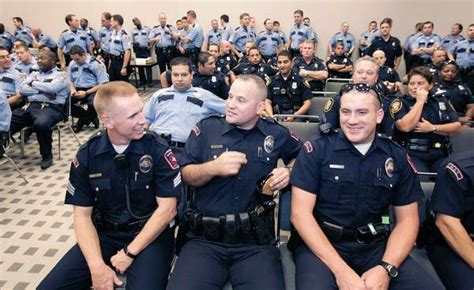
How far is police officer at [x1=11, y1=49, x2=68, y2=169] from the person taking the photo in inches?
191

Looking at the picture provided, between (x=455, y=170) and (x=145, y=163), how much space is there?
1.51 meters

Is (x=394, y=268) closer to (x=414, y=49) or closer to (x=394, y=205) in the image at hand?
(x=394, y=205)

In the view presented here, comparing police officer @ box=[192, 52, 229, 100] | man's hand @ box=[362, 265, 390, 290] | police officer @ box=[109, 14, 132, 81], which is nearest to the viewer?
man's hand @ box=[362, 265, 390, 290]

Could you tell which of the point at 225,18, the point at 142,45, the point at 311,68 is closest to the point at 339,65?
the point at 311,68

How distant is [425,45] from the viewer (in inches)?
381

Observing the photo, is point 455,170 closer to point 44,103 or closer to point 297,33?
point 44,103

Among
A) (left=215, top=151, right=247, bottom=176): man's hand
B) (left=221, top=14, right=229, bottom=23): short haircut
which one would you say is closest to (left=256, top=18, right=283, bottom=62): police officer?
(left=221, top=14, right=229, bottom=23): short haircut

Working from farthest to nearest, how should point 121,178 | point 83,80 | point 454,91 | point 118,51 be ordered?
point 118,51 < point 83,80 < point 454,91 < point 121,178

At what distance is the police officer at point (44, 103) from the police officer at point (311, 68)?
315 cm

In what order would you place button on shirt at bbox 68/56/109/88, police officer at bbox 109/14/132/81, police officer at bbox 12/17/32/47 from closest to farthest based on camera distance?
1. button on shirt at bbox 68/56/109/88
2. police officer at bbox 109/14/132/81
3. police officer at bbox 12/17/32/47

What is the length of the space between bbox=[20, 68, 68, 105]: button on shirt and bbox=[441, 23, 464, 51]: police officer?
8.35 m

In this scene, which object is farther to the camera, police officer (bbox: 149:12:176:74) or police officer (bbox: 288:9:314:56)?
police officer (bbox: 288:9:314:56)

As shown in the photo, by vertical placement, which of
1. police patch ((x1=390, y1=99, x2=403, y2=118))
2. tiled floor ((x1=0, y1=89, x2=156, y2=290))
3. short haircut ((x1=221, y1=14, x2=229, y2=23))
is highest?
short haircut ((x1=221, y1=14, x2=229, y2=23))

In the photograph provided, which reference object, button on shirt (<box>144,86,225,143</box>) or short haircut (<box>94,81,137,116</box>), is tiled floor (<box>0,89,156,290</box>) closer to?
button on shirt (<box>144,86,225,143</box>)
